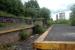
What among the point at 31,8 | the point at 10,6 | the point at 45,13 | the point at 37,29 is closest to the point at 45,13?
the point at 45,13

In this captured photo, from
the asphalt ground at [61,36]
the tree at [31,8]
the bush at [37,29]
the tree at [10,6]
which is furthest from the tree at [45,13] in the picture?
the asphalt ground at [61,36]

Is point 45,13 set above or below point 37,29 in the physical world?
above

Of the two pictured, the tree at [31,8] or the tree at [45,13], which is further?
the tree at [45,13]

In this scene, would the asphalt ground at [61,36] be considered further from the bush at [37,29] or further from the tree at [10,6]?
the tree at [10,6]

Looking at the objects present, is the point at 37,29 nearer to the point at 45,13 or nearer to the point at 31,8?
the point at 31,8

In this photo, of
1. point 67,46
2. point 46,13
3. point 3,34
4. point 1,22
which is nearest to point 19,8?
point 46,13

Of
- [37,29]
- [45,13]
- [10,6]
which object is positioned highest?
[10,6]

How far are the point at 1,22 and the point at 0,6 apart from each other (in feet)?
17.7

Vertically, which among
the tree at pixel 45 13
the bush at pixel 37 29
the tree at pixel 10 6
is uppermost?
the tree at pixel 10 6

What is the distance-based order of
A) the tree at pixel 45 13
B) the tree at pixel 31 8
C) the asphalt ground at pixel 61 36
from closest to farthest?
the asphalt ground at pixel 61 36, the tree at pixel 31 8, the tree at pixel 45 13

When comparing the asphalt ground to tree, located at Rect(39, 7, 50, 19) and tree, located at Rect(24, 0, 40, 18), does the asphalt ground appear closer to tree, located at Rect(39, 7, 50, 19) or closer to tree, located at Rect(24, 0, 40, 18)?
tree, located at Rect(24, 0, 40, 18)

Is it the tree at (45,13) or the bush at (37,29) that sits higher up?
→ the tree at (45,13)

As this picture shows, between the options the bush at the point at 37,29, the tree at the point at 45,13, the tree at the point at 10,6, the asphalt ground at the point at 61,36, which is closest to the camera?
the asphalt ground at the point at 61,36

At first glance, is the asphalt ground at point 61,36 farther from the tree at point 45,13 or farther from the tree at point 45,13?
the tree at point 45,13
